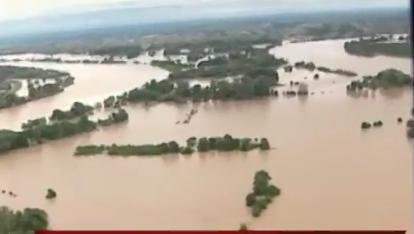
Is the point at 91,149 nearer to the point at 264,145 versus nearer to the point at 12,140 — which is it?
the point at 12,140

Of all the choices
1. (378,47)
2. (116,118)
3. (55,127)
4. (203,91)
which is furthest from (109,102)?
(378,47)

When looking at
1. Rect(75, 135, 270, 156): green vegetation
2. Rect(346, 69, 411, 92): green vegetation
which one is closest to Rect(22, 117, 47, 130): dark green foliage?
Rect(75, 135, 270, 156): green vegetation

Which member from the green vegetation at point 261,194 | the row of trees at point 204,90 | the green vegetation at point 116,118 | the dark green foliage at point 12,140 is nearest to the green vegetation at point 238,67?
the row of trees at point 204,90

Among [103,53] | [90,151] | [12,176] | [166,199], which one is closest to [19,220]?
[12,176]

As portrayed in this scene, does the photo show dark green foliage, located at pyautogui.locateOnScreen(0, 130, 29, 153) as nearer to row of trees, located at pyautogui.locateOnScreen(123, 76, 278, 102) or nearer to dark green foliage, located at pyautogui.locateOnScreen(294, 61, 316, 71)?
row of trees, located at pyautogui.locateOnScreen(123, 76, 278, 102)

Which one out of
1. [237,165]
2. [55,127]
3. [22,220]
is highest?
[55,127]

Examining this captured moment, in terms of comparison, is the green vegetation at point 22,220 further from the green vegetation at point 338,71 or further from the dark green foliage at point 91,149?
the green vegetation at point 338,71
